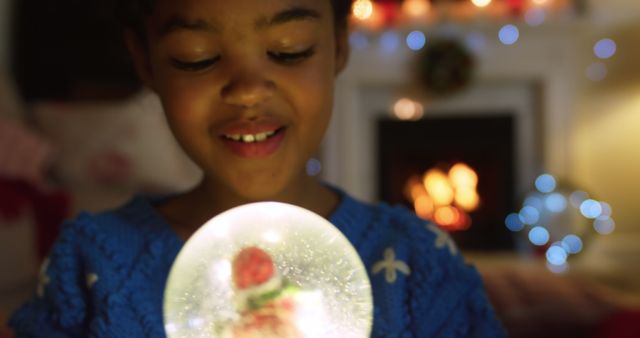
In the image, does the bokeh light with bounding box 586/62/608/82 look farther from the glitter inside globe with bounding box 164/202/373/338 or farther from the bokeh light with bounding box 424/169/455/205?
the glitter inside globe with bounding box 164/202/373/338

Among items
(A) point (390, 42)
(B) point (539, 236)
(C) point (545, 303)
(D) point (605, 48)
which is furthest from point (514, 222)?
(C) point (545, 303)

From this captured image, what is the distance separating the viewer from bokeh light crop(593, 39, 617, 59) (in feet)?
11.0

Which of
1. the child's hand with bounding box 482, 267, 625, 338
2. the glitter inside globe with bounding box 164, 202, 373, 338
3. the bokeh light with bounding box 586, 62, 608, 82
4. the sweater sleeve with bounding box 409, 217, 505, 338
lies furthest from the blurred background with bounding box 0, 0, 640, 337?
the glitter inside globe with bounding box 164, 202, 373, 338

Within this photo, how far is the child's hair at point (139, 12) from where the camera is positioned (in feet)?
2.19

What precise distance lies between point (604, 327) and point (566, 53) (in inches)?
96.8

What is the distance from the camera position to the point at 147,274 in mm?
674

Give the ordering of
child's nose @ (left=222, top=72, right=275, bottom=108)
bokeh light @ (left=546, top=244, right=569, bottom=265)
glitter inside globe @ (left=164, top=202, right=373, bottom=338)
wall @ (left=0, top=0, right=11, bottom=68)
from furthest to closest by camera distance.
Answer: bokeh light @ (left=546, top=244, right=569, bottom=265) → wall @ (left=0, top=0, right=11, bottom=68) → child's nose @ (left=222, top=72, right=275, bottom=108) → glitter inside globe @ (left=164, top=202, right=373, bottom=338)

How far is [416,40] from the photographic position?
3.39 metres

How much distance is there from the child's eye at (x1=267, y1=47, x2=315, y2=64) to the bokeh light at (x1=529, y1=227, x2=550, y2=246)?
2794 millimetres

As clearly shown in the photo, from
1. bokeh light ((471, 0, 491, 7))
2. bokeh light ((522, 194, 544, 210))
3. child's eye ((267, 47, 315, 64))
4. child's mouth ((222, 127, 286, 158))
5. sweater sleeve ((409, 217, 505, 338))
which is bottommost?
bokeh light ((522, 194, 544, 210))

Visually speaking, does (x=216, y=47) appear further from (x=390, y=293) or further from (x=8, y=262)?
(x=8, y=262)

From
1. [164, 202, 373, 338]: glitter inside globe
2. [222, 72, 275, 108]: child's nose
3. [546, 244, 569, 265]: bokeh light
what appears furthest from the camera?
[546, 244, 569, 265]: bokeh light

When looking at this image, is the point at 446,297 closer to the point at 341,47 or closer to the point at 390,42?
the point at 341,47

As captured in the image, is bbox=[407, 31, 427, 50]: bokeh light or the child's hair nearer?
the child's hair
